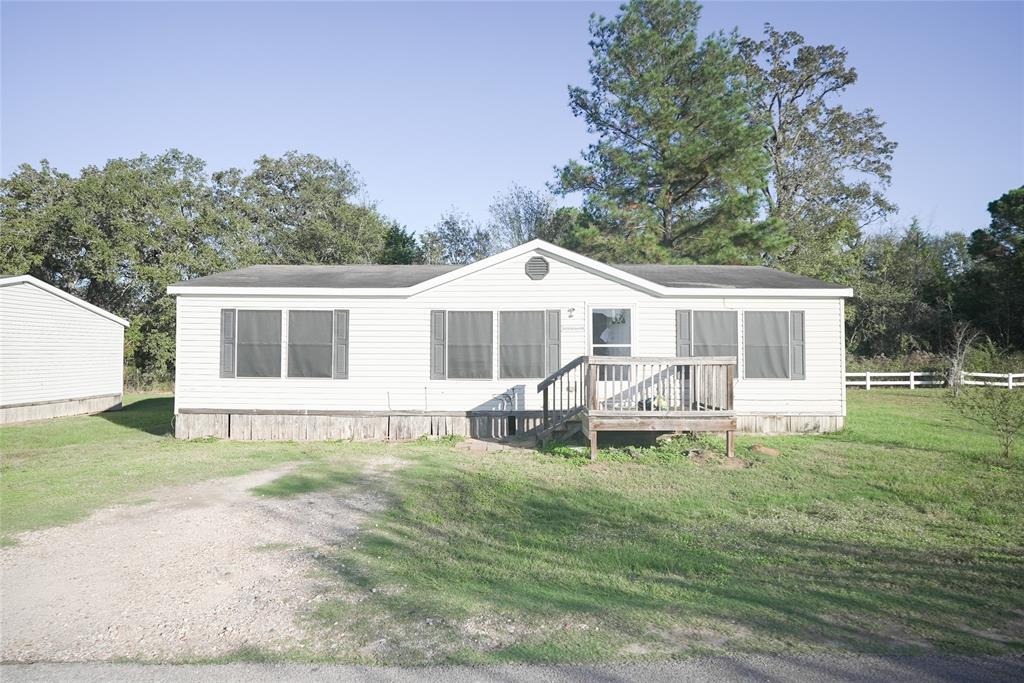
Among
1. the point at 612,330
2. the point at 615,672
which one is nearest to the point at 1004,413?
the point at 612,330

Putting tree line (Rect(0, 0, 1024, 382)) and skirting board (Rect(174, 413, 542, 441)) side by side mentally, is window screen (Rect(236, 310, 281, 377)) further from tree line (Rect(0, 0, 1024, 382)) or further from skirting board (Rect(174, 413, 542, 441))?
tree line (Rect(0, 0, 1024, 382))

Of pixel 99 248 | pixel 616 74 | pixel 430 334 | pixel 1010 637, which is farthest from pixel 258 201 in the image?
pixel 1010 637

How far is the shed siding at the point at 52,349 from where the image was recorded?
16.2 meters

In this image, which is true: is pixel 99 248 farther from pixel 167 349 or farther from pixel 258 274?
pixel 258 274

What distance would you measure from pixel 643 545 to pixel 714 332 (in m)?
7.54

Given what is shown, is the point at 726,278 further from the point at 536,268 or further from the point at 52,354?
the point at 52,354

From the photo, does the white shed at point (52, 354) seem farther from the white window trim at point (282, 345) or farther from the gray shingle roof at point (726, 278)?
the gray shingle roof at point (726, 278)

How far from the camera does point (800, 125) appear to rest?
32.3 meters

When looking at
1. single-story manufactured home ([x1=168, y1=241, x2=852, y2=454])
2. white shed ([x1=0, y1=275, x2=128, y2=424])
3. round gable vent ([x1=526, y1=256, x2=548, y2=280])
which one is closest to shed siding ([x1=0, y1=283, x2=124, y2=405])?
white shed ([x1=0, y1=275, x2=128, y2=424])

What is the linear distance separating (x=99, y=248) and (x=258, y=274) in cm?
1818

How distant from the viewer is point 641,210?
81.6ft

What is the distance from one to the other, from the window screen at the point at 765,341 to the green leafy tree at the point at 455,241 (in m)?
25.7

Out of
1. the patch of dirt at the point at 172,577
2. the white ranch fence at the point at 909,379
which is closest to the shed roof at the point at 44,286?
the patch of dirt at the point at 172,577

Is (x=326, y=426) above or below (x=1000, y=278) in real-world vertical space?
below
